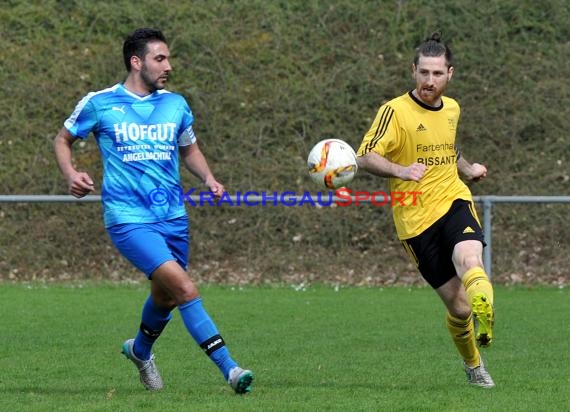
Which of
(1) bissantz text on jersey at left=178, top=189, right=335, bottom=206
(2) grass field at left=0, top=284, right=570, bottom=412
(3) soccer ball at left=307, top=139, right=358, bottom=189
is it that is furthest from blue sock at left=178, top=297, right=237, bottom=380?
(1) bissantz text on jersey at left=178, top=189, right=335, bottom=206

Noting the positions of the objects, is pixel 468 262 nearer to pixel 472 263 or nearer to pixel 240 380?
pixel 472 263

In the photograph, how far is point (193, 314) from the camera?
6.92 metres

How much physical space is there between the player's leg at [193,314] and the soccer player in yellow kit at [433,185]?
147cm

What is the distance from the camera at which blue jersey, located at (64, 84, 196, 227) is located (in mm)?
7113

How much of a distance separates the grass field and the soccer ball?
4.54 ft

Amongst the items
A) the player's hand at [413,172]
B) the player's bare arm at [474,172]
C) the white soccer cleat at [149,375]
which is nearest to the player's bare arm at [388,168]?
the player's hand at [413,172]

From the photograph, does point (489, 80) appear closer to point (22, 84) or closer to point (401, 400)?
point (22, 84)

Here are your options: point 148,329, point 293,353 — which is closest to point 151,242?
point 148,329

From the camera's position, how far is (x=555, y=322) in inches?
454

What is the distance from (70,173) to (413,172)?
2.18 meters

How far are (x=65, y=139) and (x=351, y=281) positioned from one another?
934 centimetres

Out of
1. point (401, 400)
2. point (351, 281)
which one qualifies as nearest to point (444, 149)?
point (401, 400)

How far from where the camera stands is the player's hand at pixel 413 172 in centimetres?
706

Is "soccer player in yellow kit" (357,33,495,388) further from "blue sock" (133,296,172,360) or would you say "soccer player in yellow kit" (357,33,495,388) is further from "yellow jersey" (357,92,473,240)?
"blue sock" (133,296,172,360)
